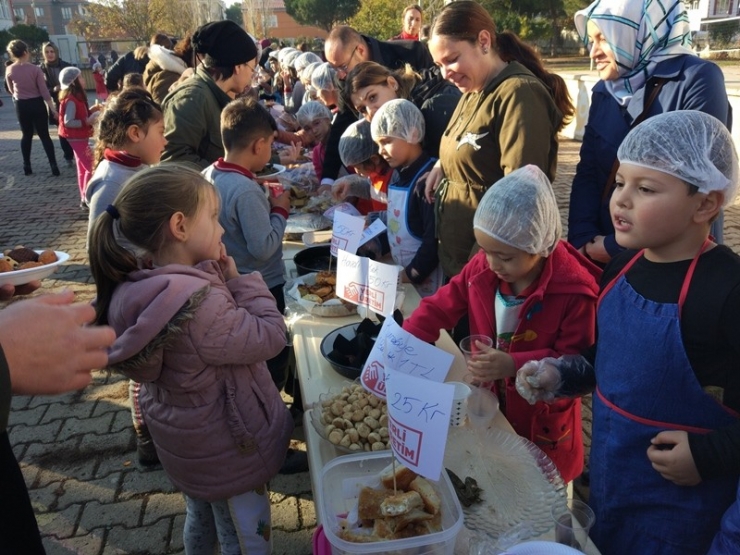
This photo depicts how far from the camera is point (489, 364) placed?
5.82 feet

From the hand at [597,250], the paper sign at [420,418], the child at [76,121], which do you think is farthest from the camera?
the child at [76,121]

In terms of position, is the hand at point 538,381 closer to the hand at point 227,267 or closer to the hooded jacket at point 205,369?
the hooded jacket at point 205,369

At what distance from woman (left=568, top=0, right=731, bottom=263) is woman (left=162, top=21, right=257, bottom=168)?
7.48 feet

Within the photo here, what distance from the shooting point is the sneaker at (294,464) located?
122 inches

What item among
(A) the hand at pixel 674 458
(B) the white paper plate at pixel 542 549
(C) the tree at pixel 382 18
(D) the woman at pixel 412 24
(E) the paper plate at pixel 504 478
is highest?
(C) the tree at pixel 382 18

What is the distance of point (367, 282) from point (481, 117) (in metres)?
1.00

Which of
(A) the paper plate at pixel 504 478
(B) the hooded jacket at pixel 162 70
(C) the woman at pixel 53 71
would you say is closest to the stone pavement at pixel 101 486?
(A) the paper plate at pixel 504 478

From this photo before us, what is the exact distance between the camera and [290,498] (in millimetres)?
2934

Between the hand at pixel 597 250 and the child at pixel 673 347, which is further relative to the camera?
the hand at pixel 597 250

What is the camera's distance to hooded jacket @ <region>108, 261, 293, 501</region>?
1631mm

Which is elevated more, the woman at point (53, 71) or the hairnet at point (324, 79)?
the woman at point (53, 71)

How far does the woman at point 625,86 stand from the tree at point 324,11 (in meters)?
57.3

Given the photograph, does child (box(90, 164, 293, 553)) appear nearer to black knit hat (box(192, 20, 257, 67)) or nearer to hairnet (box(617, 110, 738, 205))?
hairnet (box(617, 110, 738, 205))

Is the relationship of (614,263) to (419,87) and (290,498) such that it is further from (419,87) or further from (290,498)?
(419,87)
